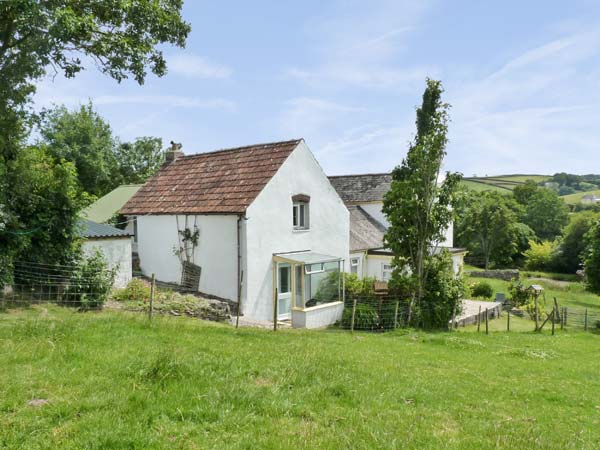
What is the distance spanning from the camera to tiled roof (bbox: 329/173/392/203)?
33994mm

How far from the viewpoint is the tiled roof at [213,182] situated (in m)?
20.7

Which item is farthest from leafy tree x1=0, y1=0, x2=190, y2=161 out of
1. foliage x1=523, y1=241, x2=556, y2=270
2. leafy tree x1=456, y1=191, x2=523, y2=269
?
foliage x1=523, y1=241, x2=556, y2=270

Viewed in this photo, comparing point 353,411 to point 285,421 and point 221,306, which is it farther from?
point 221,306

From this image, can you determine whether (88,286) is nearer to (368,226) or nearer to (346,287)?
(346,287)

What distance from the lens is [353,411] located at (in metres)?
6.71

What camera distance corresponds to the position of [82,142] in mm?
47750

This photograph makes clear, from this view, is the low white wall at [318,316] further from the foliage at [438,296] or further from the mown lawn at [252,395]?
the mown lawn at [252,395]

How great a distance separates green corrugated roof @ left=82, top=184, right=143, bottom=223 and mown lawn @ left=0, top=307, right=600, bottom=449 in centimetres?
1878

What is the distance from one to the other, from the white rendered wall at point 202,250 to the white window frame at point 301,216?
3.53 metres

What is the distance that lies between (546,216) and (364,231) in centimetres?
6466

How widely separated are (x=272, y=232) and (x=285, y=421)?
48.2 feet

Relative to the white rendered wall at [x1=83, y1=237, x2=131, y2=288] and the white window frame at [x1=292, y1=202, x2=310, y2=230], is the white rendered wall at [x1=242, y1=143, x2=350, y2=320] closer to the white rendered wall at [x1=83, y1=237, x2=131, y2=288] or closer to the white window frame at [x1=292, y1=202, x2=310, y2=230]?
the white window frame at [x1=292, y1=202, x2=310, y2=230]

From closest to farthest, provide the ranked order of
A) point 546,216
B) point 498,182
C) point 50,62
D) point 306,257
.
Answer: point 50,62 < point 306,257 < point 546,216 < point 498,182

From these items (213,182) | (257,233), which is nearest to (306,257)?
(257,233)
